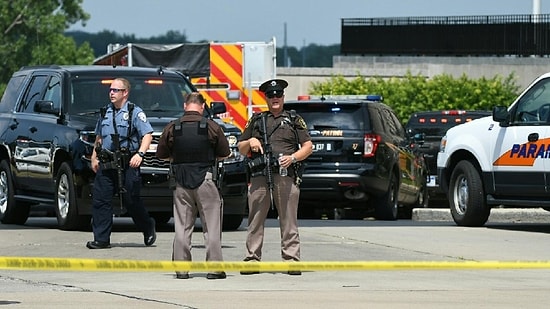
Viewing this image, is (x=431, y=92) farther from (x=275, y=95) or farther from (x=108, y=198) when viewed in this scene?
(x=275, y=95)

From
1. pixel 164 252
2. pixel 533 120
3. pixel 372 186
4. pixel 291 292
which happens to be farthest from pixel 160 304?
pixel 372 186

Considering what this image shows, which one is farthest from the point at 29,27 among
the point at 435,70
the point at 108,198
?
the point at 108,198

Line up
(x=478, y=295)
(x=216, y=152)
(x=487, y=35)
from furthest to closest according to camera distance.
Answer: (x=487, y=35) → (x=216, y=152) → (x=478, y=295)

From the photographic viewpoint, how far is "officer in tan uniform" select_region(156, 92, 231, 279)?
13.7 m

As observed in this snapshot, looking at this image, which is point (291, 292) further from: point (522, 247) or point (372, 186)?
point (372, 186)

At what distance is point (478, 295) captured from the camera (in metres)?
12.5

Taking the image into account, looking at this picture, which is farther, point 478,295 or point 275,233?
point 275,233

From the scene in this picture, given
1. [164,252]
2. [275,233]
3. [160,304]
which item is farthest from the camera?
[275,233]

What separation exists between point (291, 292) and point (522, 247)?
5.37 metres

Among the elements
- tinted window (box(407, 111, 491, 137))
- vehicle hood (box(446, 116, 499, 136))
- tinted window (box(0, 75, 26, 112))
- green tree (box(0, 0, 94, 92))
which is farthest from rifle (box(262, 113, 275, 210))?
green tree (box(0, 0, 94, 92))

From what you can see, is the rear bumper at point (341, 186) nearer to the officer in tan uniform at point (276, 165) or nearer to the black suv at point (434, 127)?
the black suv at point (434, 127)

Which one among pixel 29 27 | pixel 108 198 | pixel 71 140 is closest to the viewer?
pixel 108 198

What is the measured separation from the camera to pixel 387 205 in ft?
73.4

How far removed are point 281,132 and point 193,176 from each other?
93 centimetres
